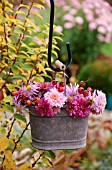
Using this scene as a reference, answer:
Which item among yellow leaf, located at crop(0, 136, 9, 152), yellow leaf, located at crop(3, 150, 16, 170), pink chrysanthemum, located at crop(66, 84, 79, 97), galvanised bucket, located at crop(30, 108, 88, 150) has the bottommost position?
yellow leaf, located at crop(3, 150, 16, 170)

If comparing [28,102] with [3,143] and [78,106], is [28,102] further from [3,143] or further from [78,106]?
[3,143]

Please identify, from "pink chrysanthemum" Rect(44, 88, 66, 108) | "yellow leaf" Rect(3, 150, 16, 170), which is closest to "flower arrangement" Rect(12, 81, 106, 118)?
"pink chrysanthemum" Rect(44, 88, 66, 108)

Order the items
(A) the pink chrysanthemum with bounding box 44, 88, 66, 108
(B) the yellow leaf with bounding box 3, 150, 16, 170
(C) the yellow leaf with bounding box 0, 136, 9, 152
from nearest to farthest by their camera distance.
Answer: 1. (A) the pink chrysanthemum with bounding box 44, 88, 66, 108
2. (C) the yellow leaf with bounding box 0, 136, 9, 152
3. (B) the yellow leaf with bounding box 3, 150, 16, 170

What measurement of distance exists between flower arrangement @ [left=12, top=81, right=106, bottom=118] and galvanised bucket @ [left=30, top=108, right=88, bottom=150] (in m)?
0.04

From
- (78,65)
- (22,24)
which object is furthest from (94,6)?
(22,24)

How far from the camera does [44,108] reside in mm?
2020

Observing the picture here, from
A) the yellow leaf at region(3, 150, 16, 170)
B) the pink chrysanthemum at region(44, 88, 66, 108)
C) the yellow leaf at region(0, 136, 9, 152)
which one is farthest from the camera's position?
the yellow leaf at region(3, 150, 16, 170)

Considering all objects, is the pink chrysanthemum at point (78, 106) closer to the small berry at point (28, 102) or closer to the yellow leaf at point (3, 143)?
the small berry at point (28, 102)

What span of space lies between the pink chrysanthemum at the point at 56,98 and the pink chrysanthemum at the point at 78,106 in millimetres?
40

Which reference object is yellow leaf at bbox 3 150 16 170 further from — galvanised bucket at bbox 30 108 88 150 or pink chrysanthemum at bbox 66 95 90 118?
pink chrysanthemum at bbox 66 95 90 118

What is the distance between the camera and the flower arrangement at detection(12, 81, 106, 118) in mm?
2014

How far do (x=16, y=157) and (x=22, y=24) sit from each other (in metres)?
2.03

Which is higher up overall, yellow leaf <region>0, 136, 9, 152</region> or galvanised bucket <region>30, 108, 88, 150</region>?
galvanised bucket <region>30, 108, 88, 150</region>

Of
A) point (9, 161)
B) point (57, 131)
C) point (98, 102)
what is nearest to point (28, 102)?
point (57, 131)
